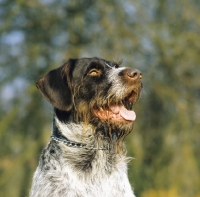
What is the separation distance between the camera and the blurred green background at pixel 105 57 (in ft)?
29.2

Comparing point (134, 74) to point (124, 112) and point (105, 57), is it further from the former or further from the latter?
point (105, 57)

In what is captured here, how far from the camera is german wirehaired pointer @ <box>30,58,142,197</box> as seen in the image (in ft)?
15.6

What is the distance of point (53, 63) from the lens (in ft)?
28.9

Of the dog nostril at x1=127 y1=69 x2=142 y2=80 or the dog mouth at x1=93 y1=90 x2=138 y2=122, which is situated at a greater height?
the dog nostril at x1=127 y1=69 x2=142 y2=80

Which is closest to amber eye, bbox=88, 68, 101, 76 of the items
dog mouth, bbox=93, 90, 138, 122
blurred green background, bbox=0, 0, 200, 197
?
dog mouth, bbox=93, 90, 138, 122

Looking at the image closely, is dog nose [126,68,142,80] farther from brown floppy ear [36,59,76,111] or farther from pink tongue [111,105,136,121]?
brown floppy ear [36,59,76,111]

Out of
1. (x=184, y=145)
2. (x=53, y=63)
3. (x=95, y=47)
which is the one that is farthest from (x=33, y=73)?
(x=184, y=145)

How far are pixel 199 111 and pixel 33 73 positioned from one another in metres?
2.58

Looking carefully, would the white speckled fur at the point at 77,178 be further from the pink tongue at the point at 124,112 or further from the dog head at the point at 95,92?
the pink tongue at the point at 124,112

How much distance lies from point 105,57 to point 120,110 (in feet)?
13.2

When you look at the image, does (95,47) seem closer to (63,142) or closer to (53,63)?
(53,63)

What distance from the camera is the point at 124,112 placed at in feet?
15.8

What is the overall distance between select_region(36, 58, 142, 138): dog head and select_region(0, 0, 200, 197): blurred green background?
3558 mm

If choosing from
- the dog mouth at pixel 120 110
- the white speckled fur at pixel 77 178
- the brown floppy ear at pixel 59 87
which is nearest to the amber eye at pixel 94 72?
the brown floppy ear at pixel 59 87
